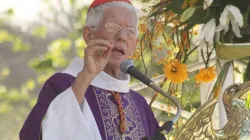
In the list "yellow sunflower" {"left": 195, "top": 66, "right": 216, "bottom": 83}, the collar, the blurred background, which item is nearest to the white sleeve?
the collar

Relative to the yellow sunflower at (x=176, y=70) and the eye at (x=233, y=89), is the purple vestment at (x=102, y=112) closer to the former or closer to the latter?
the yellow sunflower at (x=176, y=70)

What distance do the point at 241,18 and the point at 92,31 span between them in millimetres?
396

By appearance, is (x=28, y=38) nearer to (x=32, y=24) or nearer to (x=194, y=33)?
(x=32, y=24)

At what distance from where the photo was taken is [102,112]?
4.83 ft

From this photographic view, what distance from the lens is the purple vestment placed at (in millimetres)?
1312

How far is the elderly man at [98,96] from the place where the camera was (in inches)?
49.7

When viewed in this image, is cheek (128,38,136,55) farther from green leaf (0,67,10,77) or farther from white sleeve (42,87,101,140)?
green leaf (0,67,10,77)

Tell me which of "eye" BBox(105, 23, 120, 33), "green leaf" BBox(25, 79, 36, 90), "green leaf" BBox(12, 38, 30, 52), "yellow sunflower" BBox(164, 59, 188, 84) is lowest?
"green leaf" BBox(25, 79, 36, 90)

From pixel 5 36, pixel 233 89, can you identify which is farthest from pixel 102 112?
pixel 5 36

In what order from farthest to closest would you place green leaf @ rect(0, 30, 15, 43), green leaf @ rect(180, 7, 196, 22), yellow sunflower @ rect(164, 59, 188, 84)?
green leaf @ rect(0, 30, 15, 43), yellow sunflower @ rect(164, 59, 188, 84), green leaf @ rect(180, 7, 196, 22)

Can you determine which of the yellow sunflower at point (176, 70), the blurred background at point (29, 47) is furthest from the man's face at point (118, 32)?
the blurred background at point (29, 47)

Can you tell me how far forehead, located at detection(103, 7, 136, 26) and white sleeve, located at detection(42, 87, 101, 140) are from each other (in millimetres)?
273

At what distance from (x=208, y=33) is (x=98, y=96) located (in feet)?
1.11

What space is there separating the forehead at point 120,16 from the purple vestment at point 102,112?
172 mm
